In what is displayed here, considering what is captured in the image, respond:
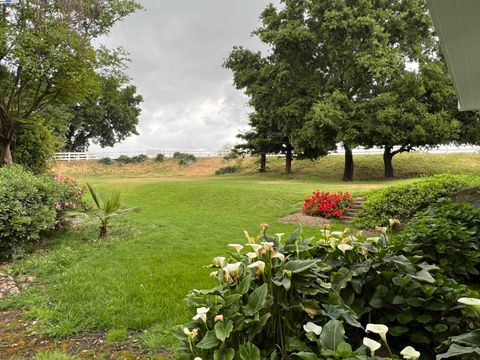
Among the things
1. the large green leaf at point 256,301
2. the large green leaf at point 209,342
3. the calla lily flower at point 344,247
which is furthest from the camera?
the calla lily flower at point 344,247

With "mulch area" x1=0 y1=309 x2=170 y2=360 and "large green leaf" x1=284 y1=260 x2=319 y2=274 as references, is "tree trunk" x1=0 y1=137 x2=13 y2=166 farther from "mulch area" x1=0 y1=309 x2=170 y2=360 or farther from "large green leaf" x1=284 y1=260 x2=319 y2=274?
"large green leaf" x1=284 y1=260 x2=319 y2=274

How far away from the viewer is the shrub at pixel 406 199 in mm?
8188

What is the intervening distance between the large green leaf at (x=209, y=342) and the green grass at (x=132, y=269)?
1561 mm

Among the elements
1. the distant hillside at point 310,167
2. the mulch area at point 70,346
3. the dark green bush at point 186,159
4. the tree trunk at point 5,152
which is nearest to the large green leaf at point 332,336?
the mulch area at point 70,346

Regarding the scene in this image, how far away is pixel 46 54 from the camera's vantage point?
10.5 meters

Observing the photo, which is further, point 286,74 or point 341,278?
point 286,74

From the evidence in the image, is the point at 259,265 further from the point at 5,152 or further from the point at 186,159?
the point at 186,159

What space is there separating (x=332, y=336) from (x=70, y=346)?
2.49 metres

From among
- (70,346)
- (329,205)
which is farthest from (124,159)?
(70,346)

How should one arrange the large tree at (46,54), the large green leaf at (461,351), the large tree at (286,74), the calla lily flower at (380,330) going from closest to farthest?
the large green leaf at (461,351), the calla lily flower at (380,330), the large tree at (46,54), the large tree at (286,74)

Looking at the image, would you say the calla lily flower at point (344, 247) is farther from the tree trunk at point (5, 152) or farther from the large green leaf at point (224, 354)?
the tree trunk at point (5, 152)

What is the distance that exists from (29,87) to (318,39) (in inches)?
569

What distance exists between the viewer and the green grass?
3.40 meters

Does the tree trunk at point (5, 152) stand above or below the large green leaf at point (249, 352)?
above
